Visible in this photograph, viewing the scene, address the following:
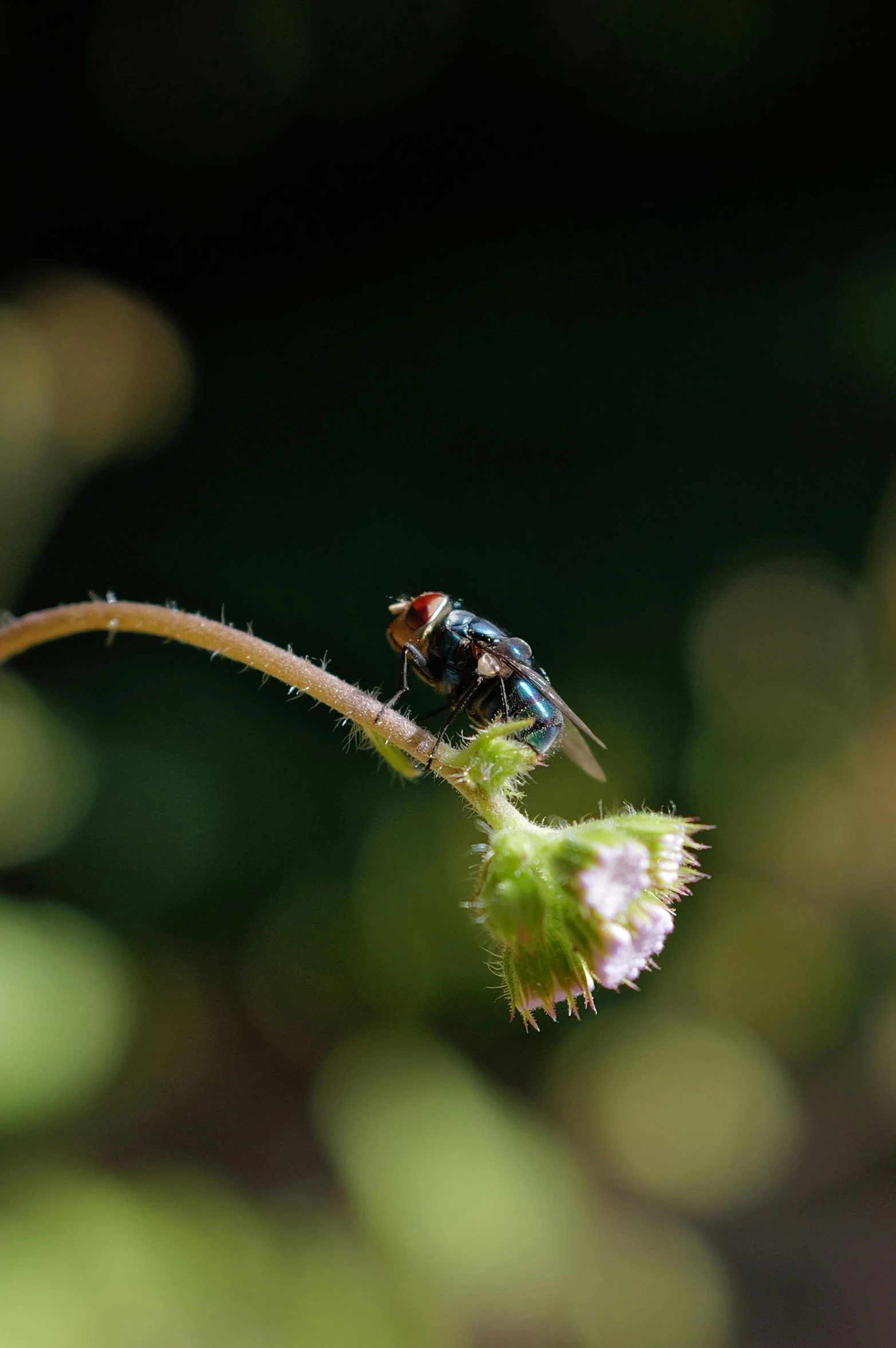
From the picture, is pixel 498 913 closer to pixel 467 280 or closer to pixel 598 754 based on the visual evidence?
pixel 598 754

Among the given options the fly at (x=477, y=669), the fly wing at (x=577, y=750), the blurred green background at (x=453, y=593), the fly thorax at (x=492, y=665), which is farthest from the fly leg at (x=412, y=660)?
the blurred green background at (x=453, y=593)

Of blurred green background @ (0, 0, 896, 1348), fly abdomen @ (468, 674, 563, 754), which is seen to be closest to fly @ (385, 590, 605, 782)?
fly abdomen @ (468, 674, 563, 754)

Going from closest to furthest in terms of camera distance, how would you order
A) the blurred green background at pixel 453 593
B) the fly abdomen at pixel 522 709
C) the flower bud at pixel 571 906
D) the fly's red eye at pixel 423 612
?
the flower bud at pixel 571 906
the fly abdomen at pixel 522 709
the fly's red eye at pixel 423 612
the blurred green background at pixel 453 593

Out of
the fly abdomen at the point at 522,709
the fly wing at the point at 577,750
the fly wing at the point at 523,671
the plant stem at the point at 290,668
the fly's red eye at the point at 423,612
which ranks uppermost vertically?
the fly's red eye at the point at 423,612

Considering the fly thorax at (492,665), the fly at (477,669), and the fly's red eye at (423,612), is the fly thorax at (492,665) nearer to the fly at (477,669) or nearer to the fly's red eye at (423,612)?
the fly at (477,669)

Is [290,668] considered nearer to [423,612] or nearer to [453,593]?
[423,612]

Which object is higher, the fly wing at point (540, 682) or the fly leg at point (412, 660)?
the fly wing at point (540, 682)
